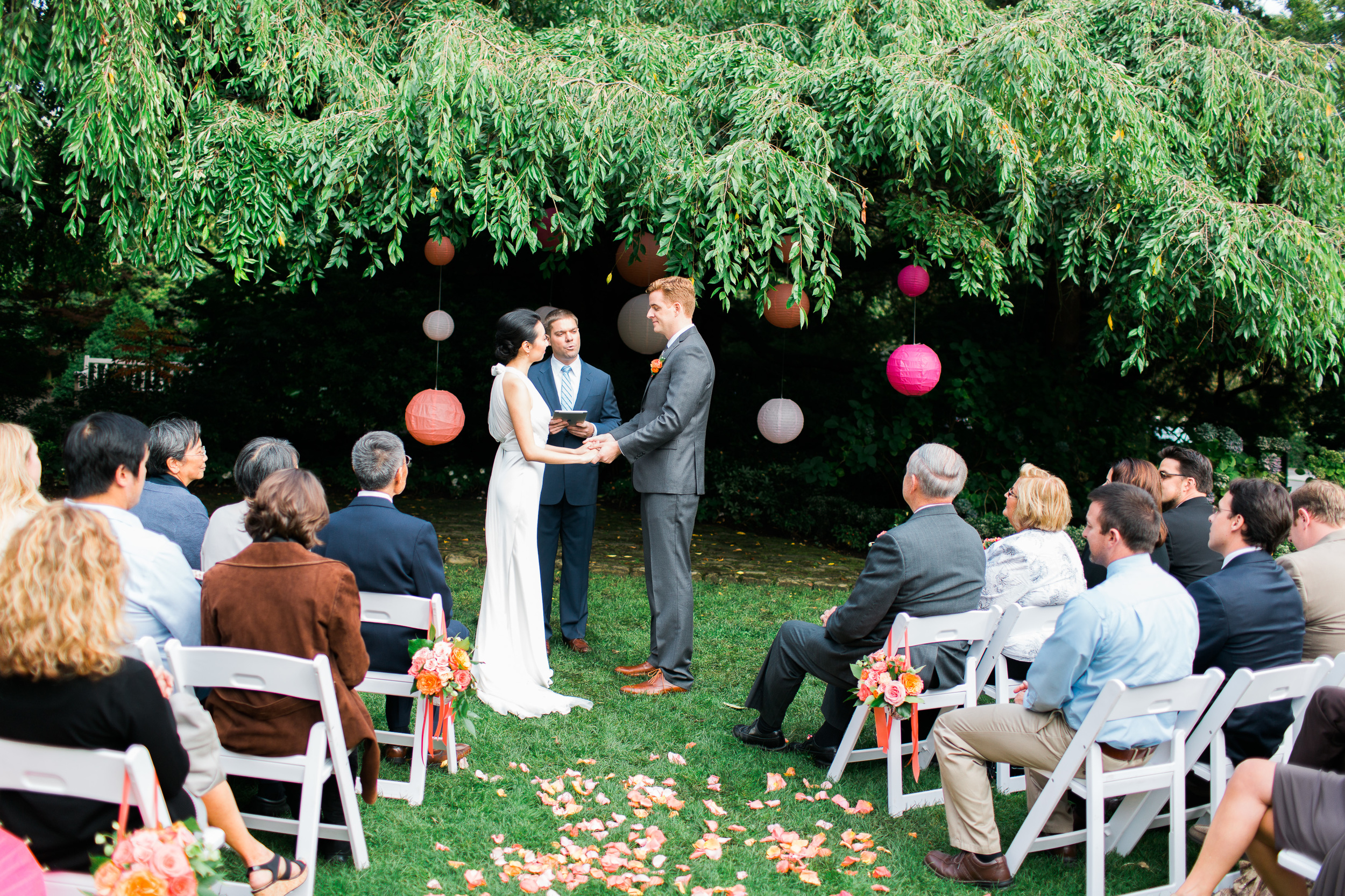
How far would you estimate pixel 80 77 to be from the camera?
19.3 feet

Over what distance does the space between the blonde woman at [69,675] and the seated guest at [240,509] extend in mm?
1433

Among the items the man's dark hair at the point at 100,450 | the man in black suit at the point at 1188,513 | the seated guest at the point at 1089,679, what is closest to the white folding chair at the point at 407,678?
the man's dark hair at the point at 100,450

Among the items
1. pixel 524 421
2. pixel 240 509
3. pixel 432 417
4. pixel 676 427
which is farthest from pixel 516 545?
pixel 432 417

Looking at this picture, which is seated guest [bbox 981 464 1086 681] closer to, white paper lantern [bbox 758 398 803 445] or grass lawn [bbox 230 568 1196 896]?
grass lawn [bbox 230 568 1196 896]

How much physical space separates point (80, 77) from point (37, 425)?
9.32 m

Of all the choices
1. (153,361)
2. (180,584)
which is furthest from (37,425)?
(180,584)

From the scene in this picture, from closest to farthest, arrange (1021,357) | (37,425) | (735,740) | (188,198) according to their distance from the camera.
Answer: (735,740) < (188,198) < (1021,357) < (37,425)

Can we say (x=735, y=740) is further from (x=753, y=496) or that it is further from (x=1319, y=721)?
(x=753, y=496)

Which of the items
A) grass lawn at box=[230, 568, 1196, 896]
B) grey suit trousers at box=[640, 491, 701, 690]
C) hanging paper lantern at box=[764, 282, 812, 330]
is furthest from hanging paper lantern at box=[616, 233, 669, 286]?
grass lawn at box=[230, 568, 1196, 896]

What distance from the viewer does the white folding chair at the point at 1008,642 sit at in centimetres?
376

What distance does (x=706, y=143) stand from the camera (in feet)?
23.5

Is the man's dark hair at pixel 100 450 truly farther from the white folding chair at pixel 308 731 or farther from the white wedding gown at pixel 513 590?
the white wedding gown at pixel 513 590

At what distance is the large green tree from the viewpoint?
630 cm

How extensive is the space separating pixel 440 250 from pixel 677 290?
312cm
